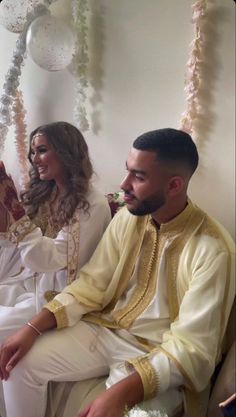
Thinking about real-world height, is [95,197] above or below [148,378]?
above

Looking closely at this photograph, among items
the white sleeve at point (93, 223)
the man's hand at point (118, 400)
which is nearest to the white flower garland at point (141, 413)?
the man's hand at point (118, 400)

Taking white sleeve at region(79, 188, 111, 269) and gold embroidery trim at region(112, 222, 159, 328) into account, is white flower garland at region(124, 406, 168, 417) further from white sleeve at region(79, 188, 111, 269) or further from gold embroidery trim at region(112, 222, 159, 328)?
white sleeve at region(79, 188, 111, 269)

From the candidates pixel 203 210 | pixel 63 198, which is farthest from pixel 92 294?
pixel 203 210

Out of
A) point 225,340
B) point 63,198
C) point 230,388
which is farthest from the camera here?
point 63,198

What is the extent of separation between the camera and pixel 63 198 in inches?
45.3

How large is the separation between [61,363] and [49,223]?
35 centimetres

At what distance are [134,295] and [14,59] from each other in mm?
677

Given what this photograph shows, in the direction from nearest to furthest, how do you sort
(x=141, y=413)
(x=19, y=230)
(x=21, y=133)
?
(x=141, y=413) < (x=19, y=230) < (x=21, y=133)

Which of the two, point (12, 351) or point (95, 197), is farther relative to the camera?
point (95, 197)

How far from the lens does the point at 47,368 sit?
1087 millimetres

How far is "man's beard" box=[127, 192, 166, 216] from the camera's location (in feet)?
3.24

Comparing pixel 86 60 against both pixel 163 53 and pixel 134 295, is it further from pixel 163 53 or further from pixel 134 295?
pixel 134 295

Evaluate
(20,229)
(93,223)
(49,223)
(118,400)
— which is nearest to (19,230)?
(20,229)

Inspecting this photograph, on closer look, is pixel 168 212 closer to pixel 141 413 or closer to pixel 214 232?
pixel 214 232
